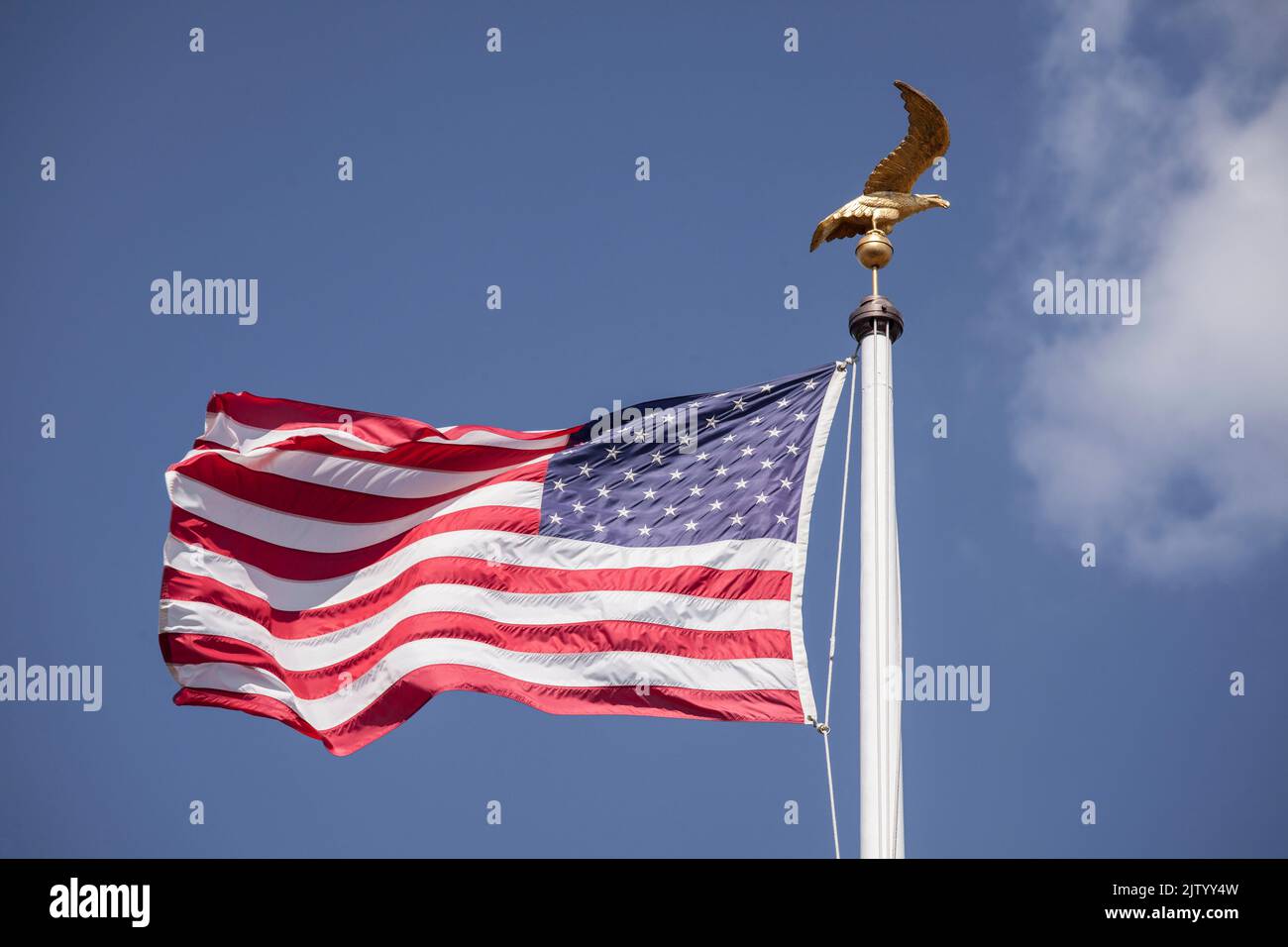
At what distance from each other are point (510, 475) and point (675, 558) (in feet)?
8.29

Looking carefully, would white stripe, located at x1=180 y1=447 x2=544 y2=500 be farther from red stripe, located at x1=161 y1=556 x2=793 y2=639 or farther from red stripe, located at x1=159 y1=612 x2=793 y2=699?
red stripe, located at x1=159 y1=612 x2=793 y2=699

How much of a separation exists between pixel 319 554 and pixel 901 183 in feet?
25.4

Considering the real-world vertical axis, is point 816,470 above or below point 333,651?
above

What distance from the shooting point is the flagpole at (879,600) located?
15055 millimetres

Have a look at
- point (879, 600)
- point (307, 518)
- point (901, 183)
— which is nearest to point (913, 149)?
point (901, 183)

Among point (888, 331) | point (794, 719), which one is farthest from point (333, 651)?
point (888, 331)

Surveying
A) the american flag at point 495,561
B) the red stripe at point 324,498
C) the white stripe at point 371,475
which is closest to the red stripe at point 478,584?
the american flag at point 495,561

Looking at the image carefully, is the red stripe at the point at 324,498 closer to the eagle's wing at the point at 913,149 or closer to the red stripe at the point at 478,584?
the red stripe at the point at 478,584

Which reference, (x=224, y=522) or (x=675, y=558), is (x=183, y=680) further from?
(x=675, y=558)

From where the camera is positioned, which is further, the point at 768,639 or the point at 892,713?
the point at 768,639

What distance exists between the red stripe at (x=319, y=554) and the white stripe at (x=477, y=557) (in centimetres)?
7

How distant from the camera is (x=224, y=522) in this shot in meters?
20.1
